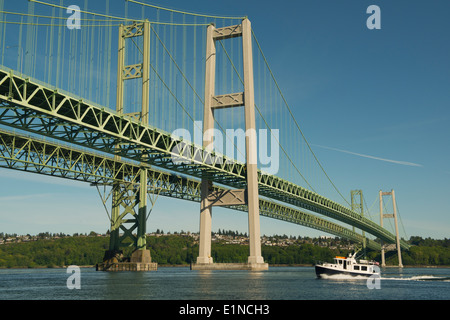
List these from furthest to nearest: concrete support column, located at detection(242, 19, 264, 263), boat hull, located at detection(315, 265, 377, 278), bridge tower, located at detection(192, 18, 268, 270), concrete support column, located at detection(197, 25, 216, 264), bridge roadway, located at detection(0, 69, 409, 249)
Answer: concrete support column, located at detection(197, 25, 216, 264) < bridge tower, located at detection(192, 18, 268, 270) < concrete support column, located at detection(242, 19, 264, 263) < boat hull, located at detection(315, 265, 377, 278) < bridge roadway, located at detection(0, 69, 409, 249)

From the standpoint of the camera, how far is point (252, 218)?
6247 centimetres

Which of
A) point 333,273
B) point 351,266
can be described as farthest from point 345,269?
point 333,273

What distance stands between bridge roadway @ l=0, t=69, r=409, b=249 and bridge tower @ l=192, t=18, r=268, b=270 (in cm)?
295

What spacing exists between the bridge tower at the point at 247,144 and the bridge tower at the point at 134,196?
6953 millimetres

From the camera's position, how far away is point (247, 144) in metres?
62.6

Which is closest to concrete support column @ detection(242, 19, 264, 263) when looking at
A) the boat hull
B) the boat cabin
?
the boat hull

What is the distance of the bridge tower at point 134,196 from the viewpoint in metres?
64.1

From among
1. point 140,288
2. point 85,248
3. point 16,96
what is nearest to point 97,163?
point 16,96

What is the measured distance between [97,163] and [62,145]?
678 cm

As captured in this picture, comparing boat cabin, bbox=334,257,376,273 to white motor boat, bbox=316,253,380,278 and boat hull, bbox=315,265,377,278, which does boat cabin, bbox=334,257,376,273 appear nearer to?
white motor boat, bbox=316,253,380,278

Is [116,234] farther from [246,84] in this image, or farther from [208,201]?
[246,84]

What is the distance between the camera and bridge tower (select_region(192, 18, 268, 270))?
205 ft

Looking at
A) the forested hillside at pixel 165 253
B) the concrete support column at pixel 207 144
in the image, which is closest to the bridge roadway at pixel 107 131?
the concrete support column at pixel 207 144

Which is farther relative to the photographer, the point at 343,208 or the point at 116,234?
the point at 343,208
